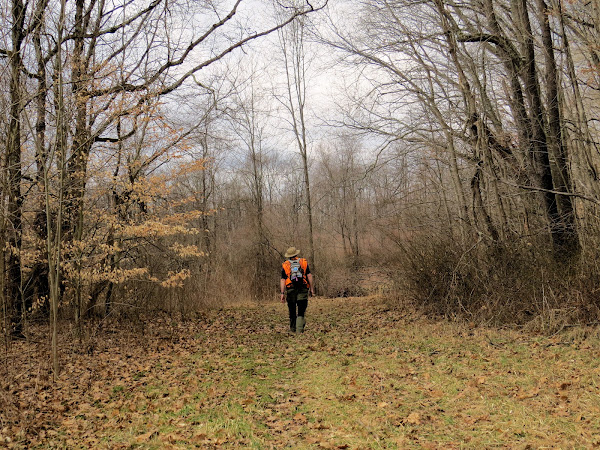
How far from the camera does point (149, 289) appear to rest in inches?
463

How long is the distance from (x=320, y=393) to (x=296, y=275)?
4117 mm

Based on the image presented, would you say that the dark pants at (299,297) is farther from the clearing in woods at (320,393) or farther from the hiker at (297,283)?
the clearing in woods at (320,393)

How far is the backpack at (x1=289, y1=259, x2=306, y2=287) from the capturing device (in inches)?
374

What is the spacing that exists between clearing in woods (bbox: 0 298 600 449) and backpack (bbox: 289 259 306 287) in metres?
1.16

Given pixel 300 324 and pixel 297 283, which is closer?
pixel 297 283

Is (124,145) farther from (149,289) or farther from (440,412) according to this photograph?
(440,412)

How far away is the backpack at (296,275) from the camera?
9.49 m

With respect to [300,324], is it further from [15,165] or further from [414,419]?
[15,165]

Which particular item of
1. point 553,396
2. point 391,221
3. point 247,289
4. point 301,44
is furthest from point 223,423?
point 301,44

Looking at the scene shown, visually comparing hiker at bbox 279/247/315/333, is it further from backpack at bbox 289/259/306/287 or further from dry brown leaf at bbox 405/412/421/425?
dry brown leaf at bbox 405/412/421/425

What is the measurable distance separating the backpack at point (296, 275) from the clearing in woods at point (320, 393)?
1.16 meters

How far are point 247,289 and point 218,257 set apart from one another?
1995 mm

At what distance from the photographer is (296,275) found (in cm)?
950

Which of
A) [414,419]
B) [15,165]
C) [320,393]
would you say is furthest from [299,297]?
[15,165]
